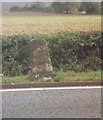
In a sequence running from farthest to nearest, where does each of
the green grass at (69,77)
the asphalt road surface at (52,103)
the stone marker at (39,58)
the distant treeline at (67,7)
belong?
the distant treeline at (67,7), the stone marker at (39,58), the green grass at (69,77), the asphalt road surface at (52,103)

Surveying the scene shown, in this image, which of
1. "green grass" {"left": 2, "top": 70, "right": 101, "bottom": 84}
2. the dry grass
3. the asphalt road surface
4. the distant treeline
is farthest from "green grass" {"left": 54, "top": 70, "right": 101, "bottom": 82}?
the distant treeline

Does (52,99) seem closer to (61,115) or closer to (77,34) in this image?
(61,115)

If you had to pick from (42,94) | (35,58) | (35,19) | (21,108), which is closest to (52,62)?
(35,58)

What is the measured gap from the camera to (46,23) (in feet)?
18.2

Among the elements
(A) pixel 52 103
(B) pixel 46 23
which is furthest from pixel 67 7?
(A) pixel 52 103

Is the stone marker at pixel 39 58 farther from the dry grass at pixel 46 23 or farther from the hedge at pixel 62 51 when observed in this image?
the dry grass at pixel 46 23

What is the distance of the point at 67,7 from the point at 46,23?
49cm

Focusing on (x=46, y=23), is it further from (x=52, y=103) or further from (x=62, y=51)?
(x=52, y=103)

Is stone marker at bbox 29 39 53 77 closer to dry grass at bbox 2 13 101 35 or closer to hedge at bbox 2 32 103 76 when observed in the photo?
hedge at bbox 2 32 103 76

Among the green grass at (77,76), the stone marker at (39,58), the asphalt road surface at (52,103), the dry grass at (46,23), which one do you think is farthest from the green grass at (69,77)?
the dry grass at (46,23)

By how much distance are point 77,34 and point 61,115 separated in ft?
8.92

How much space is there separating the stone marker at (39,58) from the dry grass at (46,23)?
34cm

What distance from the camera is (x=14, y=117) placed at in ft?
10.7

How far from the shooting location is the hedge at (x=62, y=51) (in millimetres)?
5531
